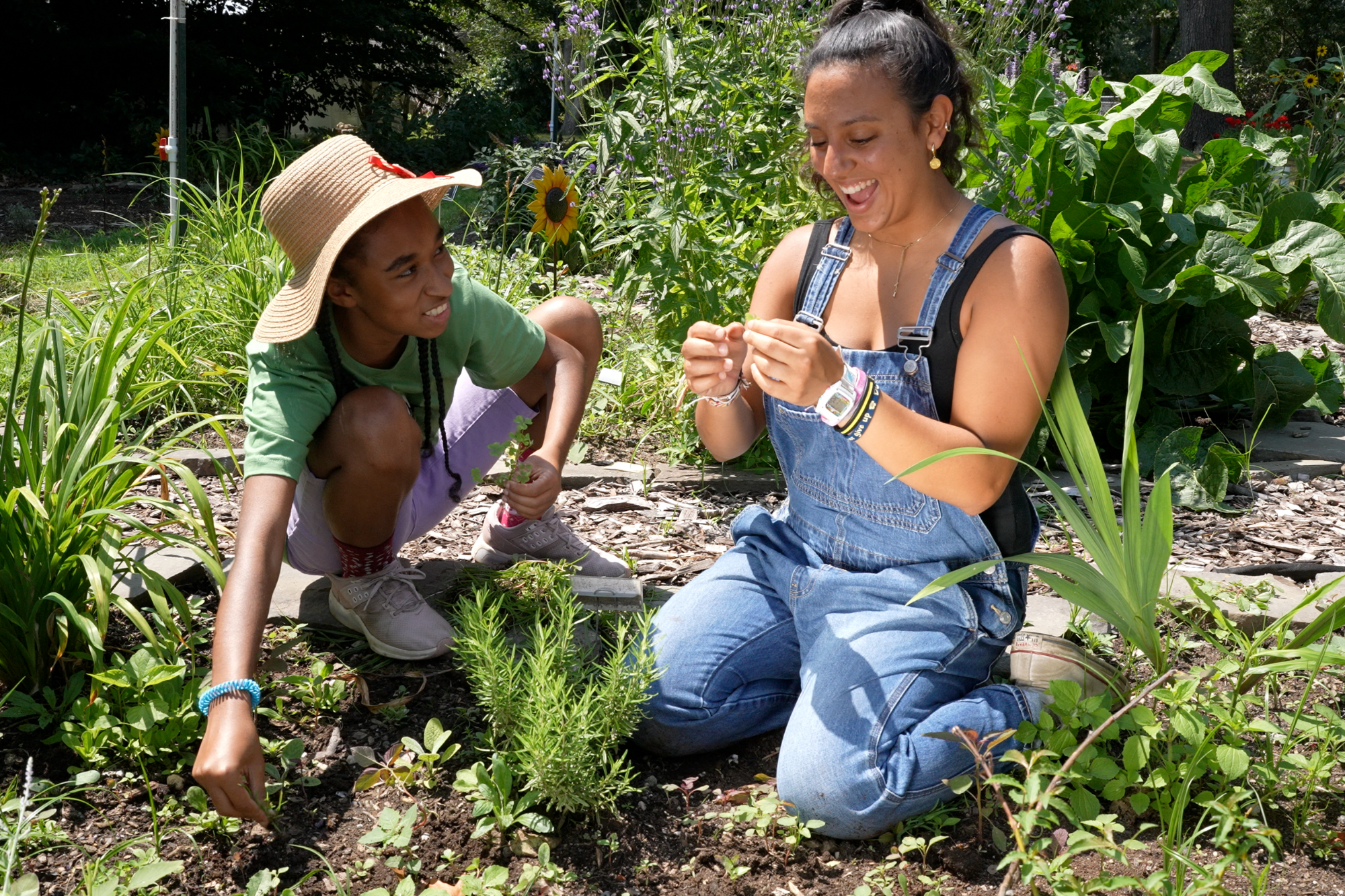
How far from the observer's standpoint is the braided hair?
207cm

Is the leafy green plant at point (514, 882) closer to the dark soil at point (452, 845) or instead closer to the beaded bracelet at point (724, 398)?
the dark soil at point (452, 845)

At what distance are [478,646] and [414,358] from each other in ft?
2.43

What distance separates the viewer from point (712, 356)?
1.98 m

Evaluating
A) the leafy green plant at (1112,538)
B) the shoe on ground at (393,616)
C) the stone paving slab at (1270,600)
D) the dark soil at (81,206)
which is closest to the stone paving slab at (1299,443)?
the stone paving slab at (1270,600)

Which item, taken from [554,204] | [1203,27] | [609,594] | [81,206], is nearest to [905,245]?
[609,594]

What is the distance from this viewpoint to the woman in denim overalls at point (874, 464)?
1.78 m

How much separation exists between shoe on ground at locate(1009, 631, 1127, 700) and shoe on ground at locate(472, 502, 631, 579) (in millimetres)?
982

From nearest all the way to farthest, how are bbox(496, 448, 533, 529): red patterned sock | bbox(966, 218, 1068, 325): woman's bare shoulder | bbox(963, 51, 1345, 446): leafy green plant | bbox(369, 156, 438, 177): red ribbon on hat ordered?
1. bbox(966, 218, 1068, 325): woman's bare shoulder
2. bbox(369, 156, 438, 177): red ribbon on hat
3. bbox(496, 448, 533, 529): red patterned sock
4. bbox(963, 51, 1345, 446): leafy green plant

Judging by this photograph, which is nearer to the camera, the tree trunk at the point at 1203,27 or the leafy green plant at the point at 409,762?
the leafy green plant at the point at 409,762

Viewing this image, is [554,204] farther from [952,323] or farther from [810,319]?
[952,323]

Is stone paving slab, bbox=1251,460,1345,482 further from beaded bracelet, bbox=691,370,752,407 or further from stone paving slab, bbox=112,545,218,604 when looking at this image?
stone paving slab, bbox=112,545,218,604

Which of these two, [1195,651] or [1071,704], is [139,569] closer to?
[1071,704]

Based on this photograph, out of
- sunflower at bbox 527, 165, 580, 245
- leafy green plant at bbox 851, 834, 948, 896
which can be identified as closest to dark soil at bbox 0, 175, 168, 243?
sunflower at bbox 527, 165, 580, 245

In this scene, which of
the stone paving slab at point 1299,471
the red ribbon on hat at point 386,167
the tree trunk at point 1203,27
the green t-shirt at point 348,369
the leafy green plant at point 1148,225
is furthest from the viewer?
the tree trunk at point 1203,27
